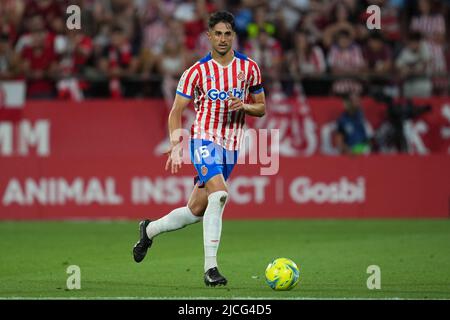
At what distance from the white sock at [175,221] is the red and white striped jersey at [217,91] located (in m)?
0.78

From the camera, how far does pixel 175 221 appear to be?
10703 mm

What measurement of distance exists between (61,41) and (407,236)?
6972 mm

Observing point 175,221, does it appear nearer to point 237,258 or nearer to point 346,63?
point 237,258

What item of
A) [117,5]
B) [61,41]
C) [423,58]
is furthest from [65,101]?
[423,58]

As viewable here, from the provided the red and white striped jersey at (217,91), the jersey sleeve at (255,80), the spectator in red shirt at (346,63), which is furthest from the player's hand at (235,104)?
the spectator in red shirt at (346,63)

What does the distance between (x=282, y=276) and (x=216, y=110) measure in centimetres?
174

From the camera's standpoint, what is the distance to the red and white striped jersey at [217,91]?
10219 mm

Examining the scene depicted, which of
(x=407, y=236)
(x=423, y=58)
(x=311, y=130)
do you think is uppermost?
(x=423, y=58)

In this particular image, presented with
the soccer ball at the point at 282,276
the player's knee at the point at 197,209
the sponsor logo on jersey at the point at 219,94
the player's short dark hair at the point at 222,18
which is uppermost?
the player's short dark hair at the point at 222,18

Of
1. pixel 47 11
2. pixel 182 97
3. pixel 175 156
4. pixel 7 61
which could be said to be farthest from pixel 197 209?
pixel 47 11

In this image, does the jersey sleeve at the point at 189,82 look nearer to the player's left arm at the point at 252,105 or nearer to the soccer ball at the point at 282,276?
the player's left arm at the point at 252,105

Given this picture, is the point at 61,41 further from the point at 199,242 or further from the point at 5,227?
the point at 199,242

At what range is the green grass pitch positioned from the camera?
9.48 m

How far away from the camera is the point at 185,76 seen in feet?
33.6
